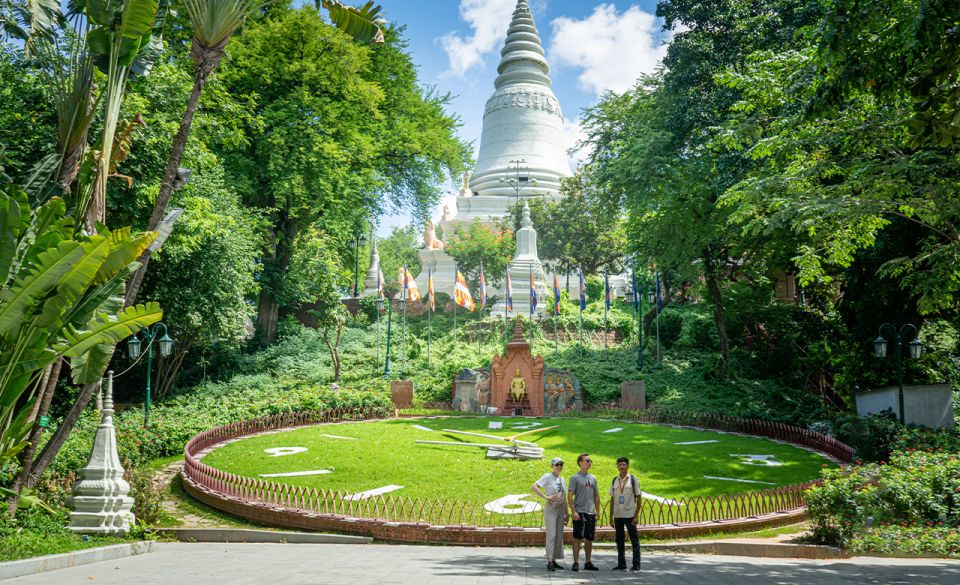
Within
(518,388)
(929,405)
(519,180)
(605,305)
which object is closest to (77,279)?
(518,388)

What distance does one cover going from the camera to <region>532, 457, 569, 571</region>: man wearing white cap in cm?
957

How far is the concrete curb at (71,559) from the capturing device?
802 cm

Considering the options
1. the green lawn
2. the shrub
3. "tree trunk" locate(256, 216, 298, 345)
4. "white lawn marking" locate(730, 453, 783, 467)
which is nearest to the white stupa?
"tree trunk" locate(256, 216, 298, 345)

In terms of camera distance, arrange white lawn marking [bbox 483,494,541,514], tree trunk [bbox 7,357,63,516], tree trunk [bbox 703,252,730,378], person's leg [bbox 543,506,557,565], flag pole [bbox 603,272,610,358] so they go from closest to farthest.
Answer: person's leg [bbox 543,506,557,565] < tree trunk [bbox 7,357,63,516] < white lawn marking [bbox 483,494,541,514] < tree trunk [bbox 703,252,730,378] < flag pole [bbox 603,272,610,358]

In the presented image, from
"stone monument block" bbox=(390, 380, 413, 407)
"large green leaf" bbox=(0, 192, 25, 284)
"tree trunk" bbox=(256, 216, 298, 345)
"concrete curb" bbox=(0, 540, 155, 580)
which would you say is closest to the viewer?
"concrete curb" bbox=(0, 540, 155, 580)

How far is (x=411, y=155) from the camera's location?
129 ft

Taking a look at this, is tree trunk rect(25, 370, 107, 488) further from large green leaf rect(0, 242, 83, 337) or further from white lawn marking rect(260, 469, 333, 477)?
white lawn marking rect(260, 469, 333, 477)

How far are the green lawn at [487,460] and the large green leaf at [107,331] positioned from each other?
6.92m

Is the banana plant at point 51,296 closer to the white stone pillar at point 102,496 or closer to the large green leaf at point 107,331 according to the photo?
the large green leaf at point 107,331

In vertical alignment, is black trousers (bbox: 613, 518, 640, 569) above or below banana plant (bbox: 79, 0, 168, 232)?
below

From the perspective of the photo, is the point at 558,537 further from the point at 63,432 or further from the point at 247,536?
the point at 63,432

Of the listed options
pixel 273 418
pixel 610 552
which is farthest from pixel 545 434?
pixel 610 552

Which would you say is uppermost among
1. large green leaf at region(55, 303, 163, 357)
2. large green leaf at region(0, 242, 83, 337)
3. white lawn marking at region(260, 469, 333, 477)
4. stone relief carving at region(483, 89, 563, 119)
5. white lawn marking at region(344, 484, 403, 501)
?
stone relief carving at region(483, 89, 563, 119)

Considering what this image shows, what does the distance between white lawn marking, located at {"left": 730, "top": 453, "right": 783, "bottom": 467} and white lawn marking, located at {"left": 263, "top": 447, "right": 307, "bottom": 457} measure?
11943 mm
